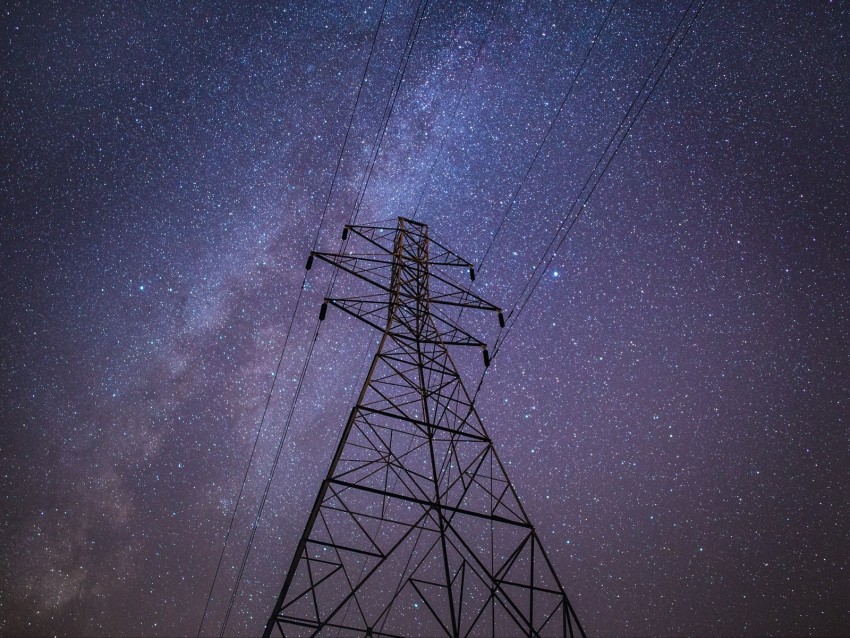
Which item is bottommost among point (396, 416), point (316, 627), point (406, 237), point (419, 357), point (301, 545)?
point (316, 627)

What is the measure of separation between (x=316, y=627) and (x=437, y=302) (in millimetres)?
6139

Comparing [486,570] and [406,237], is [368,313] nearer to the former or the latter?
[406,237]

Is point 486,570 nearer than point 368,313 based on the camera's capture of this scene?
Yes

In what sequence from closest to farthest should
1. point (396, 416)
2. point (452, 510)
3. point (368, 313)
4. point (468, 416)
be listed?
point (452, 510)
point (396, 416)
point (468, 416)
point (368, 313)

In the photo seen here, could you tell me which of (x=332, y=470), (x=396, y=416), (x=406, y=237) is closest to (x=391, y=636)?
(x=332, y=470)

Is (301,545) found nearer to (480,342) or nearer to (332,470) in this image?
(332,470)

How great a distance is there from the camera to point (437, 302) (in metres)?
10.5

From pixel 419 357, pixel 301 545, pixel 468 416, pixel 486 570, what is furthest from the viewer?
pixel 419 357

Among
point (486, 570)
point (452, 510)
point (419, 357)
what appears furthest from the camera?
point (419, 357)

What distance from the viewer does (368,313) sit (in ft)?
33.3

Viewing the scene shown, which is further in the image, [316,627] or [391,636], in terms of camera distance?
[391,636]

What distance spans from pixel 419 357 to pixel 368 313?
1.54 metres

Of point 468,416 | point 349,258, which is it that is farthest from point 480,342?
point 349,258

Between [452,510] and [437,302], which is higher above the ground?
[437,302]
